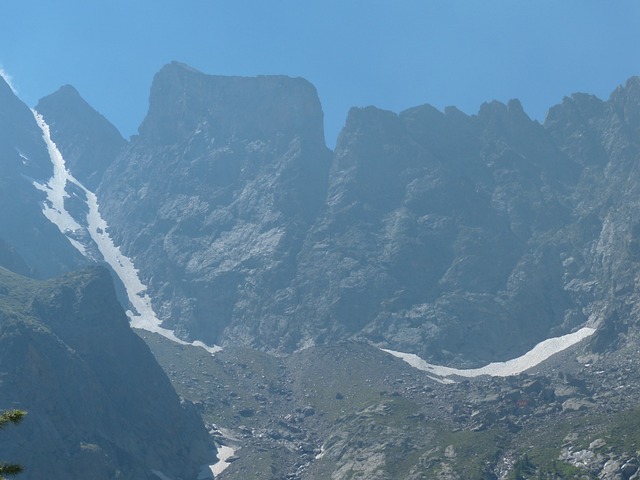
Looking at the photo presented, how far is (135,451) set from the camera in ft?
A: 642

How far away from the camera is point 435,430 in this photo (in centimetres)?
19588

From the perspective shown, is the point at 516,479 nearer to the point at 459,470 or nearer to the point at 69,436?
the point at 459,470

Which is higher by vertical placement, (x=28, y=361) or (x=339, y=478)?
(x=28, y=361)

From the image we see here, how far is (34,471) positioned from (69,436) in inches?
597

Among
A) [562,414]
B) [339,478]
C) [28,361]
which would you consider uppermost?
[28,361]

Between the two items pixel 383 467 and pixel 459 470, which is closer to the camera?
pixel 459 470

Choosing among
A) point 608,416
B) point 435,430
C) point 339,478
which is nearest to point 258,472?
point 339,478

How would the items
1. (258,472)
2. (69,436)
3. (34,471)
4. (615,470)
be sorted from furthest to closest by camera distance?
(258,472), (69,436), (34,471), (615,470)

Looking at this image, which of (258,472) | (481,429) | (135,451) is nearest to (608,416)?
(481,429)

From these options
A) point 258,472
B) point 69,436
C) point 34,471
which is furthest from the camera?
→ point 258,472

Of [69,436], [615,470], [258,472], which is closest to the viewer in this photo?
[615,470]

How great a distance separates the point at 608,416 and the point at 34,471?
108 meters

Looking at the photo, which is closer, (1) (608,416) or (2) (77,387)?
(1) (608,416)

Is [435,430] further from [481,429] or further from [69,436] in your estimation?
[69,436]
